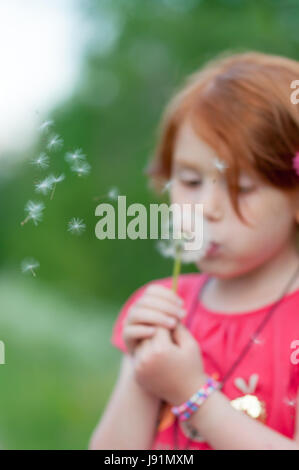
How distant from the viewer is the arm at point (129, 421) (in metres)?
0.57

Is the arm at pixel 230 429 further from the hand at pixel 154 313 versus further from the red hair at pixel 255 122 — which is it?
the red hair at pixel 255 122

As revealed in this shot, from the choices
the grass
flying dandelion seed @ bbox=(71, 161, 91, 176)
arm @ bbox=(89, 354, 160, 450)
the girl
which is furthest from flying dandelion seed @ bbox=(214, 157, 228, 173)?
the grass

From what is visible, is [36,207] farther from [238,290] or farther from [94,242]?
[94,242]

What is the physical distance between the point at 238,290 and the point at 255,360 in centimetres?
8

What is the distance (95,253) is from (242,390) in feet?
1.98

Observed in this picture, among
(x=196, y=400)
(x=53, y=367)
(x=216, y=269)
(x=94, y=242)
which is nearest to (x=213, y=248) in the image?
(x=216, y=269)

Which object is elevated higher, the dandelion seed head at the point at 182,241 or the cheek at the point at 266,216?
the cheek at the point at 266,216

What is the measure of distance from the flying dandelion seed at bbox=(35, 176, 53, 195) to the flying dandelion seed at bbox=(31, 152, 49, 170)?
0.01 m

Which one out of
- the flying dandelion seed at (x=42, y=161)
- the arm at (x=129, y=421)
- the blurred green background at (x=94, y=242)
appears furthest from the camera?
the blurred green background at (x=94, y=242)

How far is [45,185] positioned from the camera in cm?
48

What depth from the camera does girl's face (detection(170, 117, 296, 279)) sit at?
0.49 meters

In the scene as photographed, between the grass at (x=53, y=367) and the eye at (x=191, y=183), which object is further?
the grass at (x=53, y=367)

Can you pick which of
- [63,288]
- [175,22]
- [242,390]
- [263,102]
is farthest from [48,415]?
[175,22]

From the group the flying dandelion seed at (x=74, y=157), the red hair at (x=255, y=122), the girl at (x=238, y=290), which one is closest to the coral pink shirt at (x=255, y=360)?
the girl at (x=238, y=290)
